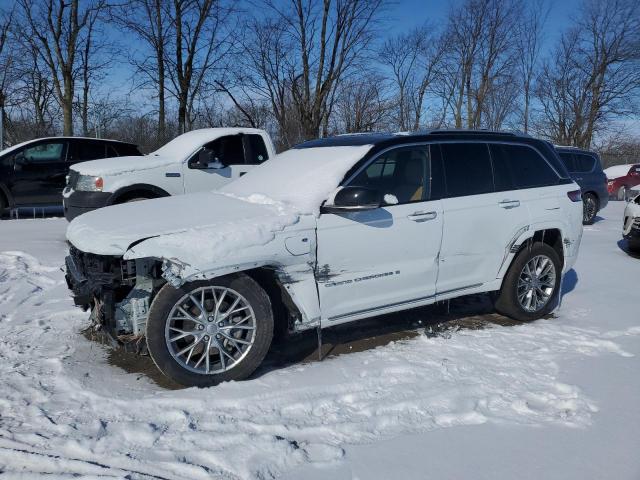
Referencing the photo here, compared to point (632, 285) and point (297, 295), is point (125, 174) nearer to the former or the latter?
point (297, 295)

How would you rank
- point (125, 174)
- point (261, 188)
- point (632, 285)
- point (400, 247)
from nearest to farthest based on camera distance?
1. point (400, 247)
2. point (261, 188)
3. point (632, 285)
4. point (125, 174)

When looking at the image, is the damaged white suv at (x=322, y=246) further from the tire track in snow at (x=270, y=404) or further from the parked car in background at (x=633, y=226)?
the parked car in background at (x=633, y=226)

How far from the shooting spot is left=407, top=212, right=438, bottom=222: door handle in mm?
4266

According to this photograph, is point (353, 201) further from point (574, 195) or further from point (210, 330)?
point (574, 195)

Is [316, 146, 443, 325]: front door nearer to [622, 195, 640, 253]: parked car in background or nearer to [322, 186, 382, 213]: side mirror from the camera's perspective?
[322, 186, 382, 213]: side mirror

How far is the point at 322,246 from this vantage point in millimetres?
3824

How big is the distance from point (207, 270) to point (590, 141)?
32.2 m

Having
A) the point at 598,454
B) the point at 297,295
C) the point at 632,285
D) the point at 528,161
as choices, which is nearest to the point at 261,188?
the point at 297,295

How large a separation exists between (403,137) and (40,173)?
29.9ft

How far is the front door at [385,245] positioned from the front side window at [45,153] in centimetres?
901

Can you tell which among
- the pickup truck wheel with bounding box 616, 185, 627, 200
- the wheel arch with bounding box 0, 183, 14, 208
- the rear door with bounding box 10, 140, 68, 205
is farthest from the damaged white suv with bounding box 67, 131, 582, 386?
the pickup truck wheel with bounding box 616, 185, 627, 200

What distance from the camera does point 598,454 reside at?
285 centimetres

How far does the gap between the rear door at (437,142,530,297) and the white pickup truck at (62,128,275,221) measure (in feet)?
15.7

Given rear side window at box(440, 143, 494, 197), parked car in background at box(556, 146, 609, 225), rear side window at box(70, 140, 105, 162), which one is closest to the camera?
rear side window at box(440, 143, 494, 197)
